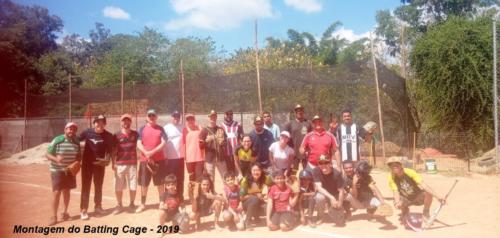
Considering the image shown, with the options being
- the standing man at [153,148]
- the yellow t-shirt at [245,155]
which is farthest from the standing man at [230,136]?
the standing man at [153,148]

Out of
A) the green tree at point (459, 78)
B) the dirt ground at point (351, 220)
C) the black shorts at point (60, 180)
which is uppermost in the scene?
the green tree at point (459, 78)

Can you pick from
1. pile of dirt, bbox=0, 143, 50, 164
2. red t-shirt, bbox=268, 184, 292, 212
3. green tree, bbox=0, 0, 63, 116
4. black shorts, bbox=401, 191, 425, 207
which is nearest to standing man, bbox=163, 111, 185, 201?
red t-shirt, bbox=268, 184, 292, 212

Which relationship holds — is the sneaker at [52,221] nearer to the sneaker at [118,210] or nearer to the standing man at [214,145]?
the sneaker at [118,210]

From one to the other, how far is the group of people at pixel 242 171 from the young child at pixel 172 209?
0.04 ft

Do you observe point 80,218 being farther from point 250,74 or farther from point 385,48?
point 385,48

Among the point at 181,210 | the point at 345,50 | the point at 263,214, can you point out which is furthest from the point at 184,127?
the point at 345,50

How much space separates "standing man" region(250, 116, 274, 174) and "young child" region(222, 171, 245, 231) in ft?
2.73

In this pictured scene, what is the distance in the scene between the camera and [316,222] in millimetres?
5996

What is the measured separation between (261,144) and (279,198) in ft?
3.81

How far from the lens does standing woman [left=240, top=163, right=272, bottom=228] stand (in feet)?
19.3

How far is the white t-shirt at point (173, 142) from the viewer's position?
22.3ft

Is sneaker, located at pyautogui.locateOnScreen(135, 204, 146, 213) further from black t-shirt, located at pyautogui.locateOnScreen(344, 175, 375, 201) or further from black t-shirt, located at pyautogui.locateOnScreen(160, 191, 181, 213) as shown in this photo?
black t-shirt, located at pyautogui.locateOnScreen(344, 175, 375, 201)

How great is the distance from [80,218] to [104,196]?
7.32ft

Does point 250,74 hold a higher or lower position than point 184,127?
higher
